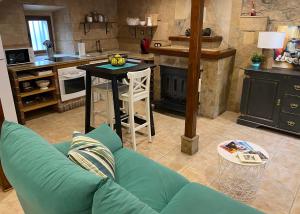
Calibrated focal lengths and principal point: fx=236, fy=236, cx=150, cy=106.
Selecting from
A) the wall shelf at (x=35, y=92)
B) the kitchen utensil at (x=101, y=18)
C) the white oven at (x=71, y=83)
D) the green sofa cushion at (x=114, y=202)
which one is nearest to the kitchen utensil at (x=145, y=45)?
the kitchen utensil at (x=101, y=18)

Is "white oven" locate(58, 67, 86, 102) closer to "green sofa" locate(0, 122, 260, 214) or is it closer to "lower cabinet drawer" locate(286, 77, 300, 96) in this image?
"green sofa" locate(0, 122, 260, 214)

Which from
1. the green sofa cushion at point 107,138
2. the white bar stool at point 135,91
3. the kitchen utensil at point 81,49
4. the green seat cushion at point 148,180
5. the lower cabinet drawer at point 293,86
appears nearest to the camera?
the green seat cushion at point 148,180

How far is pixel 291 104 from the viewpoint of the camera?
321cm

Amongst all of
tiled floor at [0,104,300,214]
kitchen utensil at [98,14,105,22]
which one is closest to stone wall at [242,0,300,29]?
tiled floor at [0,104,300,214]

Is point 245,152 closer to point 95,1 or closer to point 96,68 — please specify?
point 96,68

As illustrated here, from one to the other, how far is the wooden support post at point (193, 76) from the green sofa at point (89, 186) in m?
0.99

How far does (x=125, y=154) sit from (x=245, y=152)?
1.07 m

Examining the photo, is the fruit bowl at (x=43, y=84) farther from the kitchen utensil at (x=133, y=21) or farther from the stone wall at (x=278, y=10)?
the stone wall at (x=278, y=10)

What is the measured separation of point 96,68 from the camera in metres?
2.87

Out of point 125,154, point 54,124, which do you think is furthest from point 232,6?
point 54,124

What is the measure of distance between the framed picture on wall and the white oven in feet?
10.7

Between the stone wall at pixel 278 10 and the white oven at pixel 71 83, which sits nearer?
the stone wall at pixel 278 10

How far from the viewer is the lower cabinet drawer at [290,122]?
126 inches

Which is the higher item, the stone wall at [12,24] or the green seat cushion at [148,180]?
the stone wall at [12,24]
